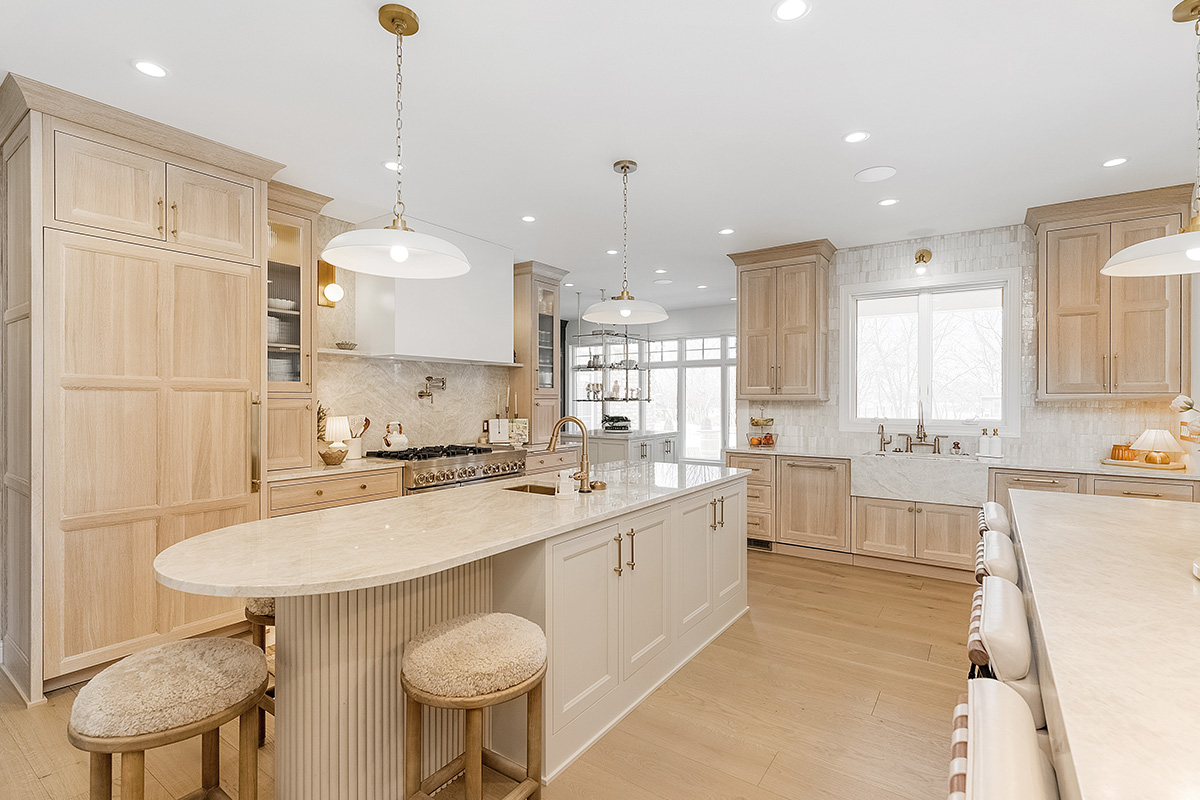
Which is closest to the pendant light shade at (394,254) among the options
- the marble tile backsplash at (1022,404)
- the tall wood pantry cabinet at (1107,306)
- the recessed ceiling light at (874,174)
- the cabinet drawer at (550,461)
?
the recessed ceiling light at (874,174)

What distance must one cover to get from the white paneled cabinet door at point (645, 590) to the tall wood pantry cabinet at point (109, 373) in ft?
7.51

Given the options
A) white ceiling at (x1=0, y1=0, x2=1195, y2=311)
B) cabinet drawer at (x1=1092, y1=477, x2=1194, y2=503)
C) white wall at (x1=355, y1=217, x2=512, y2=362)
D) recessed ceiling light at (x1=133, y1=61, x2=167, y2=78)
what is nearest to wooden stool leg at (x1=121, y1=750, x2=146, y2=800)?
white ceiling at (x1=0, y1=0, x2=1195, y2=311)

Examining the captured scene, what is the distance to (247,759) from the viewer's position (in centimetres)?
161

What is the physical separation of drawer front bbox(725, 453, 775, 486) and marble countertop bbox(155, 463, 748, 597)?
256 centimetres

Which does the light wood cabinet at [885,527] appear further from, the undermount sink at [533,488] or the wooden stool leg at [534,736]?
the wooden stool leg at [534,736]

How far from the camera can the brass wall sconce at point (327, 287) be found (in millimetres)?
4215

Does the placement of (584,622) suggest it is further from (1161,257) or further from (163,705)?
(1161,257)

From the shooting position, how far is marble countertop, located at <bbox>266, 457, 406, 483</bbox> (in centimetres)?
345

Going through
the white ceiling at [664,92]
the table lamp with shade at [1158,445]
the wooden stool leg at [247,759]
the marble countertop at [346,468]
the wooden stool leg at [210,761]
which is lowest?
the wooden stool leg at [210,761]

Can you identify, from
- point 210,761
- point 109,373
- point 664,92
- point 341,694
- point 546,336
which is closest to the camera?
point 341,694

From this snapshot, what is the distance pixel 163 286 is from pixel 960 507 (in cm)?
528

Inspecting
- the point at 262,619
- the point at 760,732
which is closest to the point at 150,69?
the point at 262,619

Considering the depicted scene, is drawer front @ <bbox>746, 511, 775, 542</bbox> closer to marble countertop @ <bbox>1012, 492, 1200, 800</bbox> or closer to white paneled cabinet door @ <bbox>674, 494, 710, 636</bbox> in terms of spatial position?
white paneled cabinet door @ <bbox>674, 494, 710, 636</bbox>

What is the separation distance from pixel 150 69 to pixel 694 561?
3.30 metres
